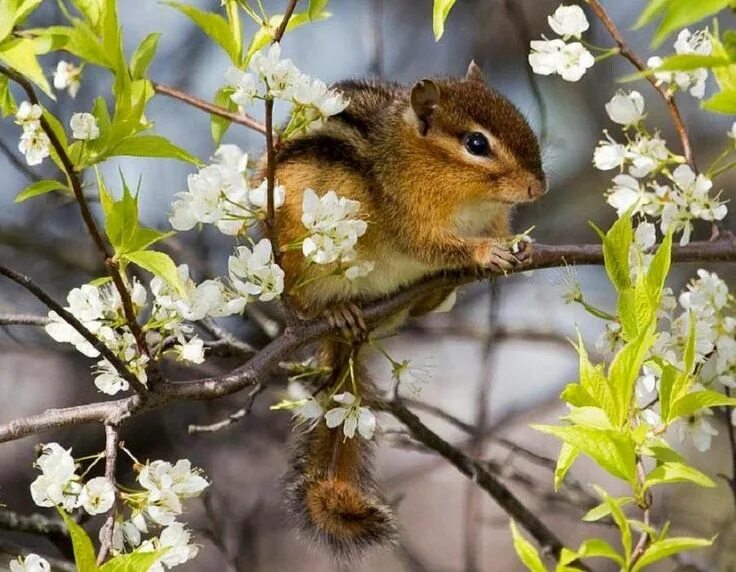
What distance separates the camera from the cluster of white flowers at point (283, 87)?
4.20 feet

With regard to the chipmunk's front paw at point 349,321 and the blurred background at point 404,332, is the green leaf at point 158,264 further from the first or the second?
the blurred background at point 404,332

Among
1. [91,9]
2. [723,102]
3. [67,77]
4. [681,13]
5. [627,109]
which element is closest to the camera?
[681,13]

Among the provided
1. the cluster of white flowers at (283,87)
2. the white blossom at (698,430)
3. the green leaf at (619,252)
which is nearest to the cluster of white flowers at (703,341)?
the white blossom at (698,430)

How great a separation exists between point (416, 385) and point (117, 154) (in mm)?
665

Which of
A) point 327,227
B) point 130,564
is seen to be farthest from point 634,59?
point 130,564

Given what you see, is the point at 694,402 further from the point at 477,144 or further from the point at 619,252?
the point at 477,144

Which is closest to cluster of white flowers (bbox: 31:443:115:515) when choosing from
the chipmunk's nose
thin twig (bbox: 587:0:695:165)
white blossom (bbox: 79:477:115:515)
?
white blossom (bbox: 79:477:115:515)

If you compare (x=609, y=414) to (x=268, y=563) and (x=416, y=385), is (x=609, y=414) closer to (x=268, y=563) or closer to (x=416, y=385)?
(x=416, y=385)

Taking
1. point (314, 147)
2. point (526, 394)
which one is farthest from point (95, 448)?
point (314, 147)

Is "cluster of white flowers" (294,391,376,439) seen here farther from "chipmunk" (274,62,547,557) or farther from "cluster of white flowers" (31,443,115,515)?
"cluster of white flowers" (31,443,115,515)

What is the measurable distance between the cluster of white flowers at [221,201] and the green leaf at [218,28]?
15 cm

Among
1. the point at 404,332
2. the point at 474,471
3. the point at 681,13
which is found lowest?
the point at 404,332

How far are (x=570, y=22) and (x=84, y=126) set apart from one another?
67 cm

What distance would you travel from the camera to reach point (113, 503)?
125 centimetres
